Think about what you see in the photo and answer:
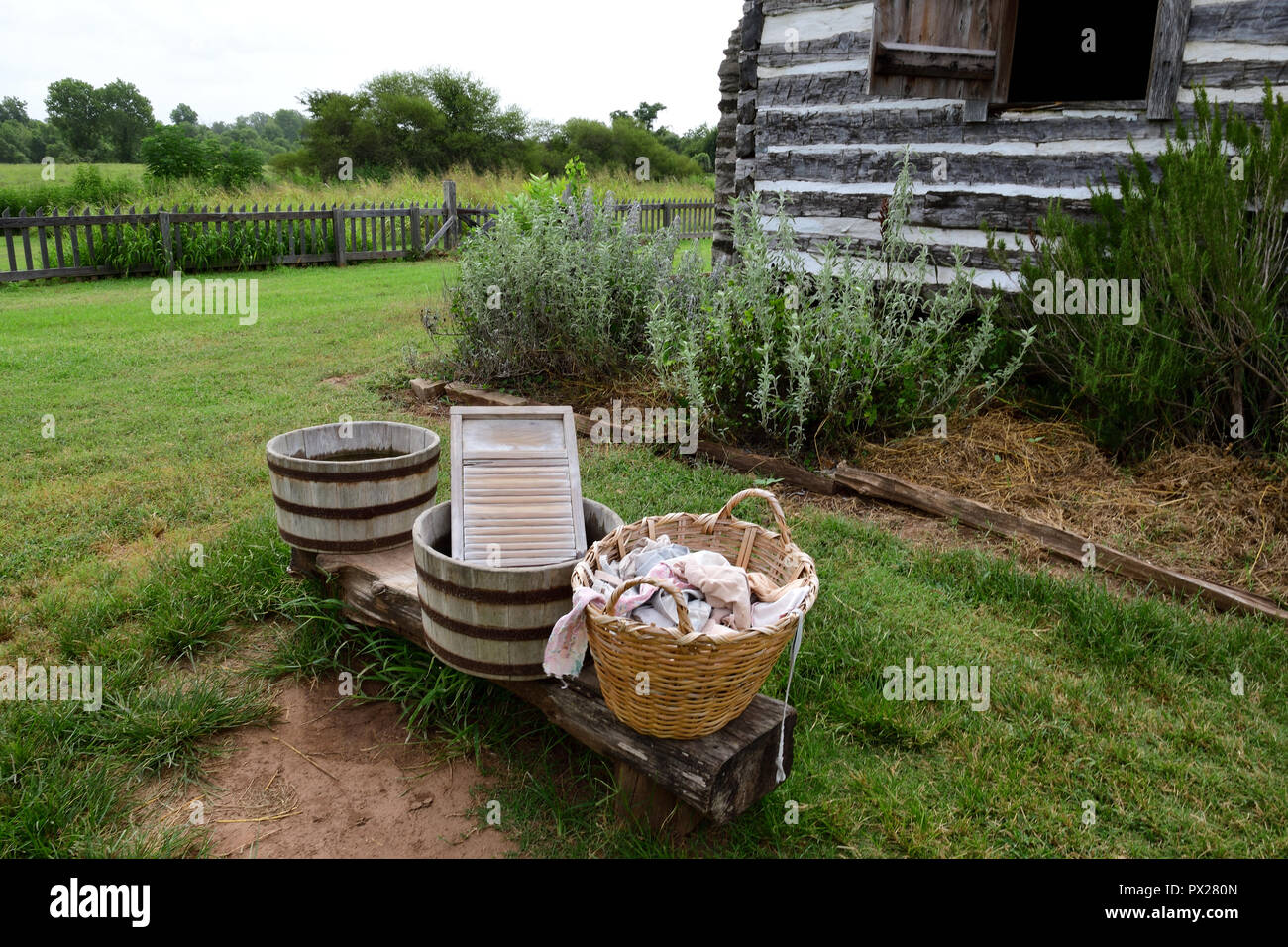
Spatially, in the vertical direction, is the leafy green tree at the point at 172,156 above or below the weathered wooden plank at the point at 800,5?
above

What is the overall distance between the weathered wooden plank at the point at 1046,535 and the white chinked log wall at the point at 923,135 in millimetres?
1662

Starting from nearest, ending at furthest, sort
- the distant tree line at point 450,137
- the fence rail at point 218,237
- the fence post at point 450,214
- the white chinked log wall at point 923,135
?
1. the white chinked log wall at point 923,135
2. the fence rail at point 218,237
3. the fence post at point 450,214
4. the distant tree line at point 450,137

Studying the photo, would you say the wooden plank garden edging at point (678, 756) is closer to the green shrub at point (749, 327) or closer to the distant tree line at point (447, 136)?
the green shrub at point (749, 327)

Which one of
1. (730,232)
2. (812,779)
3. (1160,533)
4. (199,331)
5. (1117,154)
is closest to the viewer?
(812,779)

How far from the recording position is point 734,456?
5.43 m

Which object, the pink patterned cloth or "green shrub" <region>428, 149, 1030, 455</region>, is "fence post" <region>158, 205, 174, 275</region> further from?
the pink patterned cloth

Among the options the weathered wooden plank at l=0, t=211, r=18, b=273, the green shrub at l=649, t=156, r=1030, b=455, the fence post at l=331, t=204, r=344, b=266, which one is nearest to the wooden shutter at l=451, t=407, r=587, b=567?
the green shrub at l=649, t=156, r=1030, b=455

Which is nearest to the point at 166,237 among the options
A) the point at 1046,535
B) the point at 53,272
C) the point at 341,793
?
the point at 53,272

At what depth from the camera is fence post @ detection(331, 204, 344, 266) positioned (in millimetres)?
15531

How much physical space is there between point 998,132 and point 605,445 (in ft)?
10.9

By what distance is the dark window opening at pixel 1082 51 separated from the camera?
331 inches

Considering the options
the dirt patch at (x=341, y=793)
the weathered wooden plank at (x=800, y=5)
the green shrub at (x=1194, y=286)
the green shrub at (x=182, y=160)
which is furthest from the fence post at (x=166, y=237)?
the green shrub at (x=1194, y=286)
